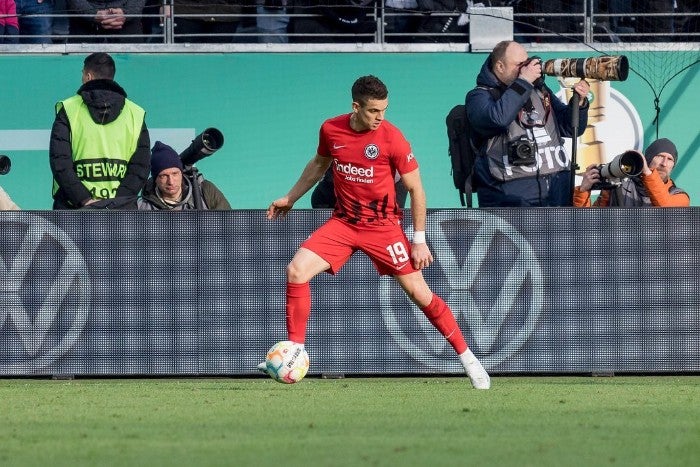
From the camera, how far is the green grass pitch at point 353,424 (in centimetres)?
602

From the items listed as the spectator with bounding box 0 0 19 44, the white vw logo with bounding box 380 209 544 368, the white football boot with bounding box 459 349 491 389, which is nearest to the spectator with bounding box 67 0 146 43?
the spectator with bounding box 0 0 19 44

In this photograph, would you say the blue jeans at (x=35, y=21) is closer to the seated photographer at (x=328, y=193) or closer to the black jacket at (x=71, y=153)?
the black jacket at (x=71, y=153)

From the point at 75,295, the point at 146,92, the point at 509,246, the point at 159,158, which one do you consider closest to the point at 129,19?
the point at 146,92

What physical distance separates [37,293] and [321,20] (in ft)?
19.0

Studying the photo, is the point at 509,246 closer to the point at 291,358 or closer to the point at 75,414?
the point at 291,358

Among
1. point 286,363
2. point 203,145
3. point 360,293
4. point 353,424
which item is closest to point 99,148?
point 203,145

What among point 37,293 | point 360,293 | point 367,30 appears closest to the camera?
point 37,293

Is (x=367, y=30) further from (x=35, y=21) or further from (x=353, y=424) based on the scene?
(x=353, y=424)

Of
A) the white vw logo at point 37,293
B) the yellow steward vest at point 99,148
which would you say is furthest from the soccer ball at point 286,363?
the yellow steward vest at point 99,148

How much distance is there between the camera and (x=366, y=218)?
9.65 metres

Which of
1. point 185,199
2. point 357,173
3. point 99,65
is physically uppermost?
point 99,65

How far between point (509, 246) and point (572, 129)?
1.39 metres

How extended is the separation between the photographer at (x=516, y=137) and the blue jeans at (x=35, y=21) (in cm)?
576

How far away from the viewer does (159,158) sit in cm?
1209
